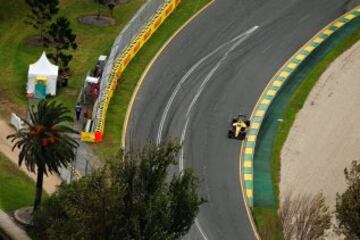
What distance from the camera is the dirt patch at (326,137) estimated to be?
57.2 metres

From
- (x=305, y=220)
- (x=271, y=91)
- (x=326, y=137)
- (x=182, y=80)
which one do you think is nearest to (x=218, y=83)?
(x=182, y=80)

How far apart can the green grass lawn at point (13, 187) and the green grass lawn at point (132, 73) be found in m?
6.38

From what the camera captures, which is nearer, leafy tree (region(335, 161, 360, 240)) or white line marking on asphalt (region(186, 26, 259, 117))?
leafy tree (region(335, 161, 360, 240))

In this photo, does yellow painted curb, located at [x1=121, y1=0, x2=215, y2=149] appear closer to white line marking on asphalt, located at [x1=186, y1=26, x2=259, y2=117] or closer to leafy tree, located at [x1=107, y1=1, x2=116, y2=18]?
white line marking on asphalt, located at [x1=186, y1=26, x2=259, y2=117]

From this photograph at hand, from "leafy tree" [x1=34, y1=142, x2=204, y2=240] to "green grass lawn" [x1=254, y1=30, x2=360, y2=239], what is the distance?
6.69 m

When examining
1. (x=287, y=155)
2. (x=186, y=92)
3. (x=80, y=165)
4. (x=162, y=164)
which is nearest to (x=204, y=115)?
(x=186, y=92)

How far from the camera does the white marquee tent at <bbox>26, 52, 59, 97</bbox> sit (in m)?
63.6

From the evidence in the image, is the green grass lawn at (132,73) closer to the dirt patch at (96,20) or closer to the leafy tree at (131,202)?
the dirt patch at (96,20)

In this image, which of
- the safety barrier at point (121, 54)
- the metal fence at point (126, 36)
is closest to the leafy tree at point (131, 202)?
the safety barrier at point (121, 54)

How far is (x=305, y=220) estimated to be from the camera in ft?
137

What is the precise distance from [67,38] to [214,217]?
22467mm

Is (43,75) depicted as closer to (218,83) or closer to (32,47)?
(32,47)

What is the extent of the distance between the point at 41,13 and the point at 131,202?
119 ft

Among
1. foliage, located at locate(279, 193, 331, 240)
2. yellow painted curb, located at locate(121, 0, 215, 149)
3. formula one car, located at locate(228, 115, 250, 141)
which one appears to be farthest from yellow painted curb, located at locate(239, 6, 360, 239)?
foliage, located at locate(279, 193, 331, 240)
